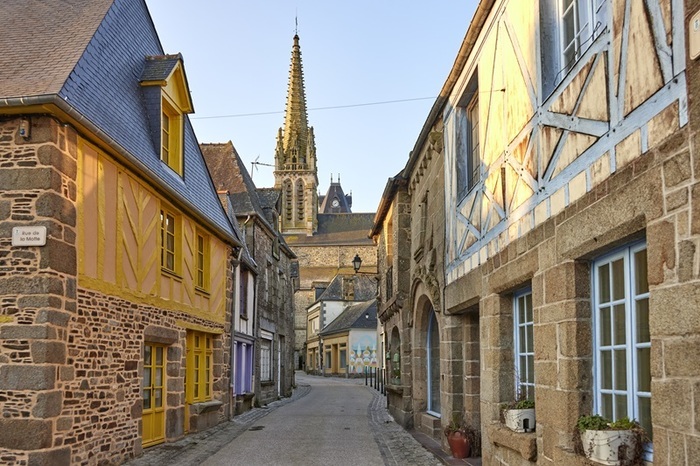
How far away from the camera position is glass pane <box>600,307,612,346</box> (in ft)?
16.7

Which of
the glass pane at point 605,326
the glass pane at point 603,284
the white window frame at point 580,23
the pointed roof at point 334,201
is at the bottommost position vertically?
the glass pane at point 605,326

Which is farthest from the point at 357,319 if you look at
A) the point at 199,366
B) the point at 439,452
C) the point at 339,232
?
the point at 439,452

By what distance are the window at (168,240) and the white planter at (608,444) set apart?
8.41 meters

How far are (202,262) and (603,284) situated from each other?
1059 cm

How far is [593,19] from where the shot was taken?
17.5 ft

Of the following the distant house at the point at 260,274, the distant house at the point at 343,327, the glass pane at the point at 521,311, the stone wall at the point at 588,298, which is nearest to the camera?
the stone wall at the point at 588,298

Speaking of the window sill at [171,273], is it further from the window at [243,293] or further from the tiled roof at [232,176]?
the tiled roof at [232,176]

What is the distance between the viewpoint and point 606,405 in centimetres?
512

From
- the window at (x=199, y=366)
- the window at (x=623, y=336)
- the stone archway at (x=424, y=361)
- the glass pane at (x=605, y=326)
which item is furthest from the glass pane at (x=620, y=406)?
the window at (x=199, y=366)

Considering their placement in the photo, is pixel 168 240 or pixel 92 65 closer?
pixel 92 65

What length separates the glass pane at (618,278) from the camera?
4.87 m

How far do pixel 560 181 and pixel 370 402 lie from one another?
19126mm

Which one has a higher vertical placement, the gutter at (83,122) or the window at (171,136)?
the window at (171,136)

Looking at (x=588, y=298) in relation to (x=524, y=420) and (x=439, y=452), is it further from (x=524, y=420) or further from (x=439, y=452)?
(x=439, y=452)
